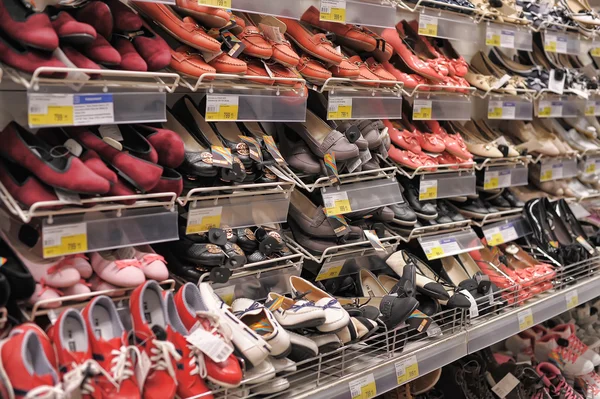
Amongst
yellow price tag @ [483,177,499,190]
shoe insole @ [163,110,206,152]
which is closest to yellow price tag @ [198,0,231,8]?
shoe insole @ [163,110,206,152]

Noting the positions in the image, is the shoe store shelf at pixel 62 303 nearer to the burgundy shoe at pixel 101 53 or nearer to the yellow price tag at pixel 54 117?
the yellow price tag at pixel 54 117

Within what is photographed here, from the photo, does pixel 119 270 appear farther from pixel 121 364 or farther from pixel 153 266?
pixel 121 364

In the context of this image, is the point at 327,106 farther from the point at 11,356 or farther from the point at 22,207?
the point at 11,356

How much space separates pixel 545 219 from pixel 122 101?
86.3 inches

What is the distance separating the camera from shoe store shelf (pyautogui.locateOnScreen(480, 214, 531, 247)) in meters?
2.78

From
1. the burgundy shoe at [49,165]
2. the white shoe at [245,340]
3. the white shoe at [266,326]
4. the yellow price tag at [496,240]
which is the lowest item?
the yellow price tag at [496,240]

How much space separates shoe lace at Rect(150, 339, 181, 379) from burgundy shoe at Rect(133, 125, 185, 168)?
1.56 feet

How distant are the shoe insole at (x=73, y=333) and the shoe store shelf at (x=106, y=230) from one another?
0.49ft

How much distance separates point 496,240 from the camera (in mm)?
2793

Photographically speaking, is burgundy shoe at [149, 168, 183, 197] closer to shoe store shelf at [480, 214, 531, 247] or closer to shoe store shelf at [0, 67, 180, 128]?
shoe store shelf at [0, 67, 180, 128]

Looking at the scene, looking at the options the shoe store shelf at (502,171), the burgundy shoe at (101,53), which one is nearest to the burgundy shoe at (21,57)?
the burgundy shoe at (101,53)

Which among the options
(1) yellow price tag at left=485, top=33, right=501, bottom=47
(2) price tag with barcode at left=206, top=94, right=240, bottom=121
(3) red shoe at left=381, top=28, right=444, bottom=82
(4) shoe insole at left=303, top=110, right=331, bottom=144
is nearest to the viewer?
(2) price tag with barcode at left=206, top=94, right=240, bottom=121

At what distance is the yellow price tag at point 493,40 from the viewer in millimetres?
2723

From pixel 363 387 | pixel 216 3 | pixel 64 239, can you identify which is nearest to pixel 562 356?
pixel 363 387
